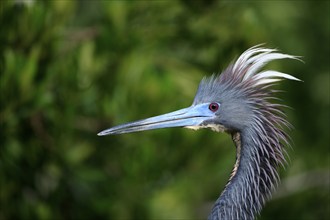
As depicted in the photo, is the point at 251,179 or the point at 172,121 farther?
the point at 172,121

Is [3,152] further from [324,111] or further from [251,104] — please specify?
[324,111]

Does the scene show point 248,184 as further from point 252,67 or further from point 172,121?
point 252,67

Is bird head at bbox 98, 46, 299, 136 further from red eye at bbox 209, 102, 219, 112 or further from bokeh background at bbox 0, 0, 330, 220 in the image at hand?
bokeh background at bbox 0, 0, 330, 220

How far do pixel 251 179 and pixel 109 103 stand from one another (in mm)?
3406

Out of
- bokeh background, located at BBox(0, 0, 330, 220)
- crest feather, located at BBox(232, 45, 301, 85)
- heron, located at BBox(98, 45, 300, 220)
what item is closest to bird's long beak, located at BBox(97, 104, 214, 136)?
heron, located at BBox(98, 45, 300, 220)

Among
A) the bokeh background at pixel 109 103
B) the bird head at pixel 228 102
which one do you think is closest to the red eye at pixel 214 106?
the bird head at pixel 228 102

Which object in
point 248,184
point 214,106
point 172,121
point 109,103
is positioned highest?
point 109,103

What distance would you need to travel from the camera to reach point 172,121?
5941 millimetres

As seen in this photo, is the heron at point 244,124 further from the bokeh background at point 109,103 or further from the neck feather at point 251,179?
the bokeh background at point 109,103

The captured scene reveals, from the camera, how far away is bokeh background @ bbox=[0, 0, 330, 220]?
867cm

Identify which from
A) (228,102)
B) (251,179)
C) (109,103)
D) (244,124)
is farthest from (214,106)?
(109,103)

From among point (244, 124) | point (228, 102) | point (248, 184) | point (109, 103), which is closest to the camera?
point (248, 184)

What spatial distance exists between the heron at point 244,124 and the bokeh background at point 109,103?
2.77m

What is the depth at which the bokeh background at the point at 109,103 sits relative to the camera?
8.67 meters
